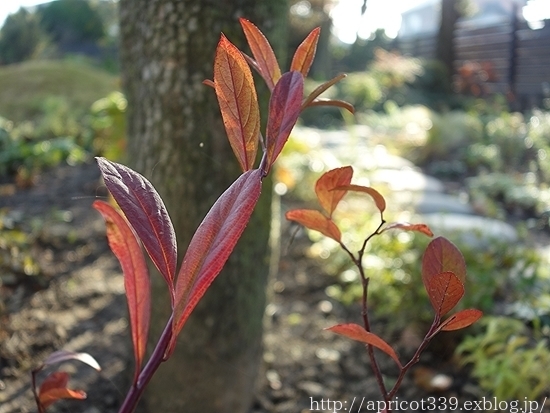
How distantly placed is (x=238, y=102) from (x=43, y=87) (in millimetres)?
10594

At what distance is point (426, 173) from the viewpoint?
723cm

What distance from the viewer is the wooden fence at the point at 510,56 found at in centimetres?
1005

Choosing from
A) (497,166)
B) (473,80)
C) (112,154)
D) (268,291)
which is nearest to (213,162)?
(268,291)

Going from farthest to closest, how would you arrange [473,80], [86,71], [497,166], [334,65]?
[334,65] < [473,80] < [86,71] < [497,166]

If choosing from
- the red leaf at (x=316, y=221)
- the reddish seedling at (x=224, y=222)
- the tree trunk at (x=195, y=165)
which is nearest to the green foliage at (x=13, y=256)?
the tree trunk at (x=195, y=165)

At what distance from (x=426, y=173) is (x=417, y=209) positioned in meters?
3.03

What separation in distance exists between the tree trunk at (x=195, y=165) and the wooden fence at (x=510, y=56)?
8554 millimetres

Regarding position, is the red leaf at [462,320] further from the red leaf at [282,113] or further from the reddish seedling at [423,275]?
the red leaf at [282,113]

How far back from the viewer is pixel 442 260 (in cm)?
62

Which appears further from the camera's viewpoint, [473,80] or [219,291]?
[473,80]

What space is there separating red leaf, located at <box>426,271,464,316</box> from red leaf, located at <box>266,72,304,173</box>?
0.70 feet

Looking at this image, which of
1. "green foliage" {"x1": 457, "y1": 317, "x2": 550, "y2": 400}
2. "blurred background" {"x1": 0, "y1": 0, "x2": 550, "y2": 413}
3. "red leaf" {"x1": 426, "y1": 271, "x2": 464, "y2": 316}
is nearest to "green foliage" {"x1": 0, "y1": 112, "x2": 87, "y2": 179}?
"blurred background" {"x1": 0, "y1": 0, "x2": 550, "y2": 413}

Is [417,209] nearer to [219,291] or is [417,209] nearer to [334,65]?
[219,291]

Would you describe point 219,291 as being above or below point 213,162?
below
